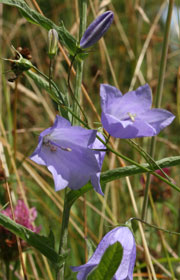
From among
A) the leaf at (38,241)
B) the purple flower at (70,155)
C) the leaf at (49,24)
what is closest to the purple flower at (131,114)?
the purple flower at (70,155)

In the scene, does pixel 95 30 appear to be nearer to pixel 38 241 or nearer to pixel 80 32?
pixel 80 32

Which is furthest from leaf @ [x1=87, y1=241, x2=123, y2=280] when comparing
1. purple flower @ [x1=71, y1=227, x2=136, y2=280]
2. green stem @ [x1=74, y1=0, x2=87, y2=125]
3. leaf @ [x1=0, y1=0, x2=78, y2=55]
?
leaf @ [x1=0, y1=0, x2=78, y2=55]

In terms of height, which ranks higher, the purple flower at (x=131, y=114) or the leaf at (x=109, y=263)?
the purple flower at (x=131, y=114)

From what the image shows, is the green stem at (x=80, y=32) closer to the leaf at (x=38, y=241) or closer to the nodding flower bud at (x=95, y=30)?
the nodding flower bud at (x=95, y=30)

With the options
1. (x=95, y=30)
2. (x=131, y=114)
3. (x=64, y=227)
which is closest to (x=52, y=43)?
(x=95, y=30)

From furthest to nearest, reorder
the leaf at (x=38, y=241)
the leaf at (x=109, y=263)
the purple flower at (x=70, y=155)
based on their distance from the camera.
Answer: the leaf at (x=38, y=241)
the purple flower at (x=70, y=155)
the leaf at (x=109, y=263)

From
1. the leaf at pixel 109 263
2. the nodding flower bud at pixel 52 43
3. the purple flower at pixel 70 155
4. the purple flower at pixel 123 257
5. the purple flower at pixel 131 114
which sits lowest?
the purple flower at pixel 123 257
